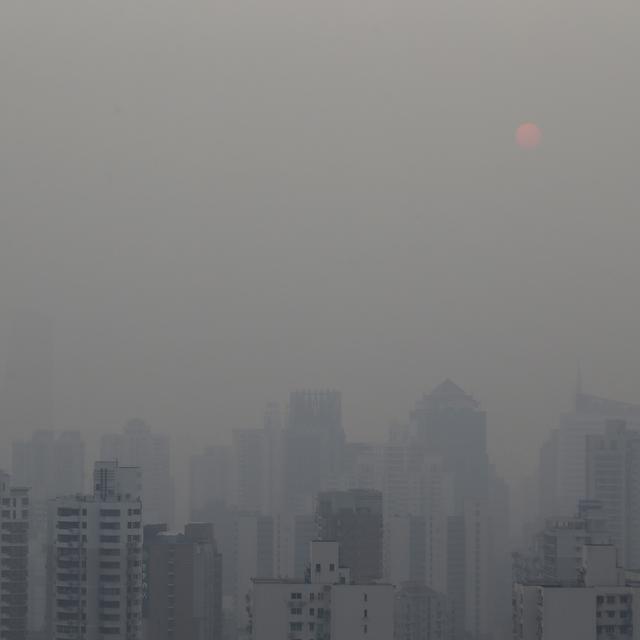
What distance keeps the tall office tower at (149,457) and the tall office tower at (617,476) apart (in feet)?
11.4

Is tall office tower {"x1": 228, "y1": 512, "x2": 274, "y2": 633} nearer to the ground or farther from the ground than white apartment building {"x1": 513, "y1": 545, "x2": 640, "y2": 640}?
farther from the ground

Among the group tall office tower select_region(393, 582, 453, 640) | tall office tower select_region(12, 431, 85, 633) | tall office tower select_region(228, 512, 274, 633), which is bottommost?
tall office tower select_region(393, 582, 453, 640)

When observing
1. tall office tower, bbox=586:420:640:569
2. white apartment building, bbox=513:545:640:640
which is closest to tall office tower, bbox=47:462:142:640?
white apartment building, bbox=513:545:640:640

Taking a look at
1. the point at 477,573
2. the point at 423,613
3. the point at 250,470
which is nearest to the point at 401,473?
the point at 250,470

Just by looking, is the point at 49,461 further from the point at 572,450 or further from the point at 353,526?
the point at 572,450

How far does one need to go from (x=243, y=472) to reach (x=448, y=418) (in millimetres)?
1959

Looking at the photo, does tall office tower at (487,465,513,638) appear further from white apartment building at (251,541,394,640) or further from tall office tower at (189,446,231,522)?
tall office tower at (189,446,231,522)

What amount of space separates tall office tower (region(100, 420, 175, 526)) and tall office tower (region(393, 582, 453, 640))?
1.77 m

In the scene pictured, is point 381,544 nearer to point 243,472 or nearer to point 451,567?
point 451,567

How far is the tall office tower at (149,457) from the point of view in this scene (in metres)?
10.5

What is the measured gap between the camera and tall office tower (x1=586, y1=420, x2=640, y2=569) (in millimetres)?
11648

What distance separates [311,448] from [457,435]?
→ 1368mm

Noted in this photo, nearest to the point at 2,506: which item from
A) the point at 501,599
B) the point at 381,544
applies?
the point at 381,544

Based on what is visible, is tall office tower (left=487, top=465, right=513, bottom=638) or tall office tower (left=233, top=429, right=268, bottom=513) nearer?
tall office tower (left=487, top=465, right=513, bottom=638)
